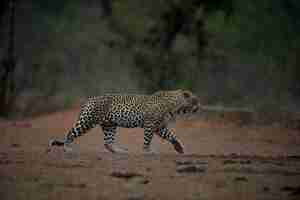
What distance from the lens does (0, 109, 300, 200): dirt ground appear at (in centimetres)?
759

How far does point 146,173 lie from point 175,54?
43.7 feet

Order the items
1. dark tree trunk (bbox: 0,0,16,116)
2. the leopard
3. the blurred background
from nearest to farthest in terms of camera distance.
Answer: the leopard → dark tree trunk (bbox: 0,0,16,116) → the blurred background

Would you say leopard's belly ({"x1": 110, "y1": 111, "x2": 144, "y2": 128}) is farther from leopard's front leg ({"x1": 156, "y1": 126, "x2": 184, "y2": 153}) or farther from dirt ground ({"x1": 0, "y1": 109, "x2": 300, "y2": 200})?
dirt ground ({"x1": 0, "y1": 109, "x2": 300, "y2": 200})

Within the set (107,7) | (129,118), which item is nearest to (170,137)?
(129,118)

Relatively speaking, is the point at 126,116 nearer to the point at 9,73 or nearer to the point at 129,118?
the point at 129,118

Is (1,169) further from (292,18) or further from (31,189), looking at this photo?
(292,18)

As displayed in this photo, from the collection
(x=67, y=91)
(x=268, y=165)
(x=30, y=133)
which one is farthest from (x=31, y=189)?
(x=67, y=91)

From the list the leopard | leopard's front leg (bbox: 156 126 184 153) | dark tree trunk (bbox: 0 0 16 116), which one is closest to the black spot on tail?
the leopard

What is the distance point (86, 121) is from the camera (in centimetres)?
1182

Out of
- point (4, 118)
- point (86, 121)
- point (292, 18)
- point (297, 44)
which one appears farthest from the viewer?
point (292, 18)

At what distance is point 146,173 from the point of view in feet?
28.8

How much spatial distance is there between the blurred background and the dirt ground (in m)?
7.42

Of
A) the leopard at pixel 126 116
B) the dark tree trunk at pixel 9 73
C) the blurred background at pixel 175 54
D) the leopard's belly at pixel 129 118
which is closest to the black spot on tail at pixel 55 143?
the leopard at pixel 126 116

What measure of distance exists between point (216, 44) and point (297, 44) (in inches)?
Result: 108
